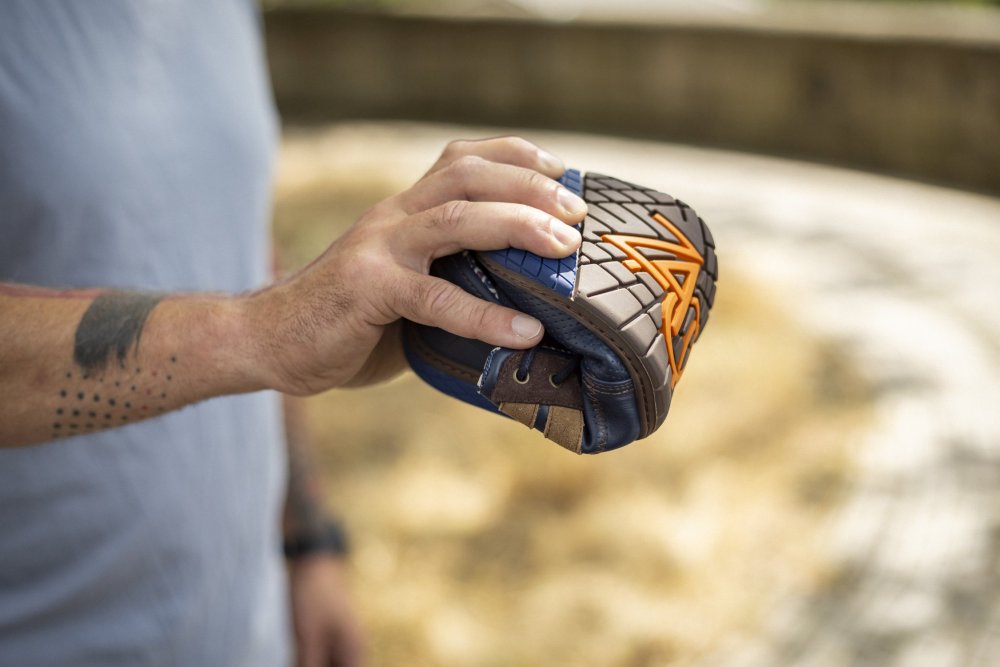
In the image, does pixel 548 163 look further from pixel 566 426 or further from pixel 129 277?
pixel 129 277

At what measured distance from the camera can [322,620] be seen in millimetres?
1932

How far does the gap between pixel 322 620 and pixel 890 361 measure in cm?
294

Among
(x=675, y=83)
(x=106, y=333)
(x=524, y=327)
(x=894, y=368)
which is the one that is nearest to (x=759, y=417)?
(x=894, y=368)

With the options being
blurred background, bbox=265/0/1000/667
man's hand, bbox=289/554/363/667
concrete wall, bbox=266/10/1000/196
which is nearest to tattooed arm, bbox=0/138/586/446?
man's hand, bbox=289/554/363/667

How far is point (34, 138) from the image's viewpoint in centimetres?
111

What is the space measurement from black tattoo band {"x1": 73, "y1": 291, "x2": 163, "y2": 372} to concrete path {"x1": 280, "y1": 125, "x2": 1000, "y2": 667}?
2.28 m

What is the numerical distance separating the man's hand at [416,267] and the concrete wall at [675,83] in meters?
5.68

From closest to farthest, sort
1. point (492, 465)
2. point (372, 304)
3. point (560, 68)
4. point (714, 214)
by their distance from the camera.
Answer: point (372, 304)
point (492, 465)
point (714, 214)
point (560, 68)

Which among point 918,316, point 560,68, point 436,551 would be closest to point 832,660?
point 436,551

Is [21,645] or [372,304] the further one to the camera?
[21,645]

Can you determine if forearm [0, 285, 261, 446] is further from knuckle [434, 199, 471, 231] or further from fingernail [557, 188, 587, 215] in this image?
fingernail [557, 188, 587, 215]

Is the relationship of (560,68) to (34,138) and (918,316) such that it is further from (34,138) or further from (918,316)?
(34,138)

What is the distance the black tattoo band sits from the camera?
3.17 feet

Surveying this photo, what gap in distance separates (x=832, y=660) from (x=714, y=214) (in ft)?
10.5
